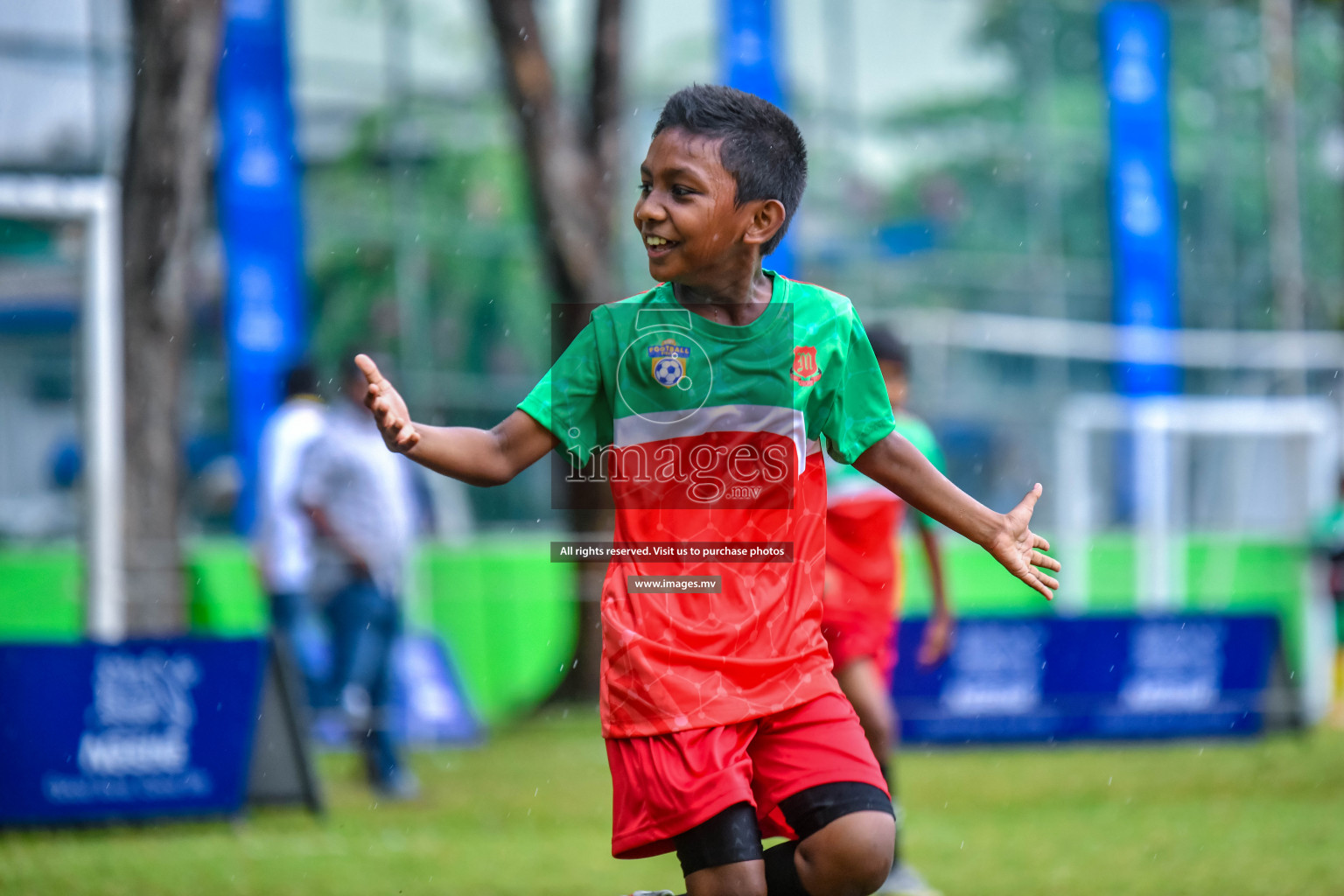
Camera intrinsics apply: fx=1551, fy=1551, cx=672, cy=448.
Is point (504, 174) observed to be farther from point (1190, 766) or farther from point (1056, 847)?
point (1056, 847)

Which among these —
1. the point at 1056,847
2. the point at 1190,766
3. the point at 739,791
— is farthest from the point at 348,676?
the point at 739,791

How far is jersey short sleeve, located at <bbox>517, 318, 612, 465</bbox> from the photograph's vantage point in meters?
3.20

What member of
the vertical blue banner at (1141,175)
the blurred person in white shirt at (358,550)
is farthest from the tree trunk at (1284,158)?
the blurred person in white shirt at (358,550)

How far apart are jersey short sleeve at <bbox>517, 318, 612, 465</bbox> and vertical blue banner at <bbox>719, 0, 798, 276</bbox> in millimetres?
11134

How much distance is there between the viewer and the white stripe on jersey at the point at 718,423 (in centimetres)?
314

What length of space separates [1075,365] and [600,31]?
1239cm

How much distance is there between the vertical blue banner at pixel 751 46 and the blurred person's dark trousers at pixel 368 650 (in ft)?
22.5

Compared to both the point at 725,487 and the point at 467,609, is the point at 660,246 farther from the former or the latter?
the point at 467,609

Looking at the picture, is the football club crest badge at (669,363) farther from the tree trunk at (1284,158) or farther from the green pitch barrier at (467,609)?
the tree trunk at (1284,158)

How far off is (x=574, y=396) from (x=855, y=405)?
1.94 feet

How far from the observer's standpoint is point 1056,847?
6793mm

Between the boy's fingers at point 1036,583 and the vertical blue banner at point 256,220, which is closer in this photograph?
the boy's fingers at point 1036,583

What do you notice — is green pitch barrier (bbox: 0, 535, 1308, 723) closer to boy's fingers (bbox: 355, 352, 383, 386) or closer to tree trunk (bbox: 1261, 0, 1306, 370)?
tree trunk (bbox: 1261, 0, 1306, 370)

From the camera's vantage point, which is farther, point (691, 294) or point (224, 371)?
point (224, 371)
